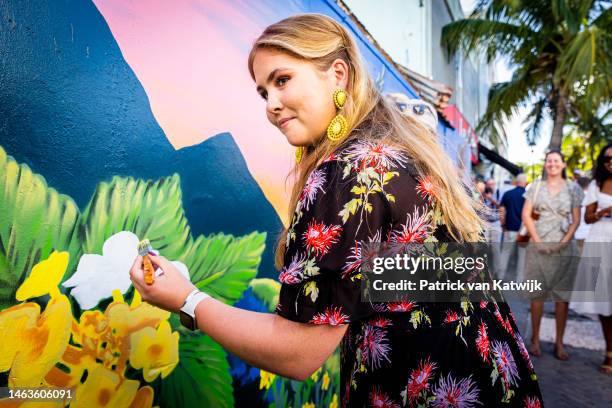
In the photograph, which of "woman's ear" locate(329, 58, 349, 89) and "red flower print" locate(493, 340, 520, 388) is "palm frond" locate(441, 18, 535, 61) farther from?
"red flower print" locate(493, 340, 520, 388)

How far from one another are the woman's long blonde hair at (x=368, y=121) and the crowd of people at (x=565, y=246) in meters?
3.33

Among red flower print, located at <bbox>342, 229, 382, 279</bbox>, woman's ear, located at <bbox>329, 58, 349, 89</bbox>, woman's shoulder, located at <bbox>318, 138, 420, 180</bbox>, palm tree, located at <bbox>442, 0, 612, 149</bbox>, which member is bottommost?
red flower print, located at <bbox>342, 229, 382, 279</bbox>

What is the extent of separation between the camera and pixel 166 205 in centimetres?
159

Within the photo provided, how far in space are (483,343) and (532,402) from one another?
0.75 ft

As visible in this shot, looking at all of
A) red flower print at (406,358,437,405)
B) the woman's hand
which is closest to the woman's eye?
the woman's hand

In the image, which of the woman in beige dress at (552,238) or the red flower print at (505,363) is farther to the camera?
the woman in beige dress at (552,238)

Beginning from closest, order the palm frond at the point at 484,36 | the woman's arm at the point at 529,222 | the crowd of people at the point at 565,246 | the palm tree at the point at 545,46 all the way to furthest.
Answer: the crowd of people at the point at 565,246 → the woman's arm at the point at 529,222 → the palm tree at the point at 545,46 → the palm frond at the point at 484,36

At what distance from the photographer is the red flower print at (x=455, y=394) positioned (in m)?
1.07

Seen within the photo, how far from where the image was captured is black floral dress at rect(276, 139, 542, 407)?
948 millimetres

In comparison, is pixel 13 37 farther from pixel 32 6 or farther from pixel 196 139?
pixel 196 139

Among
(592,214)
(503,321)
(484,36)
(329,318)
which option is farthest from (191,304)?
(484,36)

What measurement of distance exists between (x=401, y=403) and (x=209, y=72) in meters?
1.43

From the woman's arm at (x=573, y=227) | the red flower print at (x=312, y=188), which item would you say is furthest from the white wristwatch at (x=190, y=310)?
the woman's arm at (x=573, y=227)

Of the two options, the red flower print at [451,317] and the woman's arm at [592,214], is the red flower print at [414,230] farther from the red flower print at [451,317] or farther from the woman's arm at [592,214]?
the woman's arm at [592,214]
